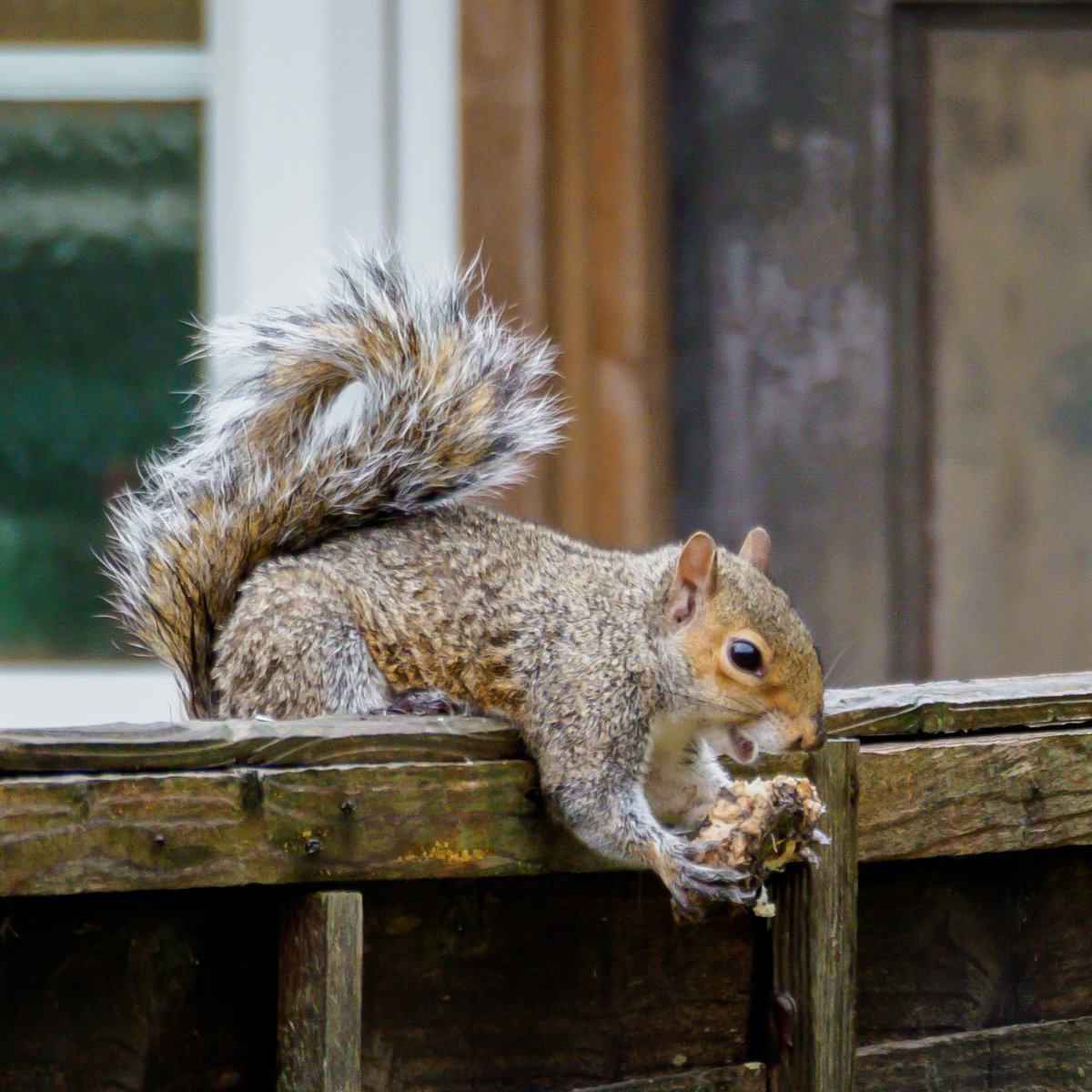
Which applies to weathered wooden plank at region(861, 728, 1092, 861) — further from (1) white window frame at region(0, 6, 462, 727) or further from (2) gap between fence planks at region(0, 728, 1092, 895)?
(1) white window frame at region(0, 6, 462, 727)

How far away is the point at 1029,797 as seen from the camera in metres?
1.35

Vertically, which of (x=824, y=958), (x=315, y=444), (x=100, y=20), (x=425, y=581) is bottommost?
(x=824, y=958)

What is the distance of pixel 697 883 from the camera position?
1.17 metres

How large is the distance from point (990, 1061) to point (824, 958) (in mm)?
197

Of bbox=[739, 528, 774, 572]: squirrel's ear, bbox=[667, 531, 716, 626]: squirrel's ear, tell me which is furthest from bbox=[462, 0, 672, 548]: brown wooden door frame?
bbox=[667, 531, 716, 626]: squirrel's ear

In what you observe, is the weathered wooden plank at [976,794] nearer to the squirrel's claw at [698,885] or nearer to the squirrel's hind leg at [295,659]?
the squirrel's claw at [698,885]

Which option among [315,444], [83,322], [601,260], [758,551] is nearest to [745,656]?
[758,551]

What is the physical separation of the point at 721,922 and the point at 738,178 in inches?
55.7

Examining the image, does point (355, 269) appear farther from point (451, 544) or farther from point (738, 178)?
point (738, 178)

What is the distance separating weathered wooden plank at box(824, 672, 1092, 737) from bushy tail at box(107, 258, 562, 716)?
403 mm

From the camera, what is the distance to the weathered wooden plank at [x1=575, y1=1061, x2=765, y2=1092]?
47.4 inches

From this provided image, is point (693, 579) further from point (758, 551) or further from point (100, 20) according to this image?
point (100, 20)

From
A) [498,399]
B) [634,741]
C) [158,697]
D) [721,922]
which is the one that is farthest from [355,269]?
[158,697]

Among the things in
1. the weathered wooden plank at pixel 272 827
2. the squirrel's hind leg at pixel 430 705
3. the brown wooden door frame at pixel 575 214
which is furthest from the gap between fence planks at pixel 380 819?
the brown wooden door frame at pixel 575 214
